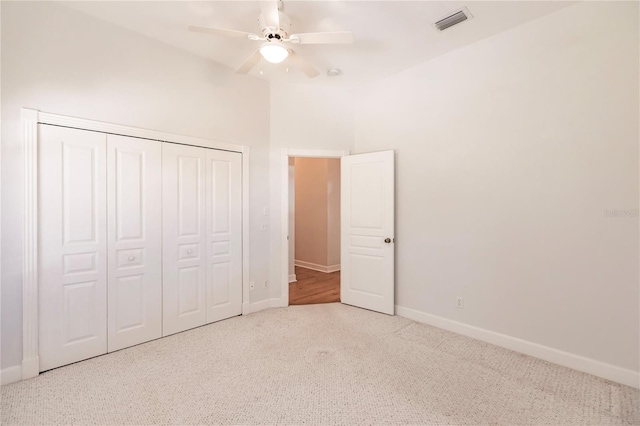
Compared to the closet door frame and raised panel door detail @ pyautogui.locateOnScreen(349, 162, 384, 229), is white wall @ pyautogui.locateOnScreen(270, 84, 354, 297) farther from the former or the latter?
the closet door frame

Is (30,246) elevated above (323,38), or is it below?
below

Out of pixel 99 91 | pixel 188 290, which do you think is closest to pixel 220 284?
pixel 188 290

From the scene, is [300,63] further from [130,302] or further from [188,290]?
[130,302]

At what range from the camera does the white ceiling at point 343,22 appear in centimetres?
255

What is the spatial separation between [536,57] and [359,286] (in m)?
3.20

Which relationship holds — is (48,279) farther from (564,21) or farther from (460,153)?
(564,21)

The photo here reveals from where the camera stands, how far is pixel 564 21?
103 inches

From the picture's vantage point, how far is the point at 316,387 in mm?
2273

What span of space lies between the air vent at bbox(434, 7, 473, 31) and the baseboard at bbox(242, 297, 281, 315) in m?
3.71

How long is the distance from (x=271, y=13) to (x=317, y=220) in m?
4.82

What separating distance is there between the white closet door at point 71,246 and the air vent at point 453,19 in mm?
3337

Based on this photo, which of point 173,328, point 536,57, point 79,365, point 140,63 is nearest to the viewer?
point 79,365

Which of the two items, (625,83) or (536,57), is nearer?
(625,83)

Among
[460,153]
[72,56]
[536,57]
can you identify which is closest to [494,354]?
[460,153]
